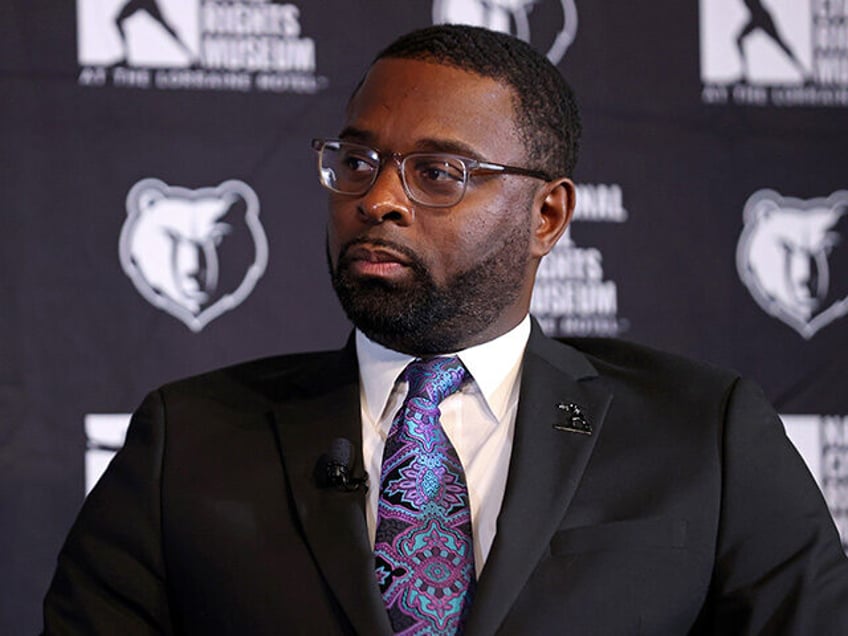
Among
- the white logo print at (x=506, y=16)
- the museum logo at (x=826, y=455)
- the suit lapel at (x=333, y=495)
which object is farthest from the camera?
the museum logo at (x=826, y=455)

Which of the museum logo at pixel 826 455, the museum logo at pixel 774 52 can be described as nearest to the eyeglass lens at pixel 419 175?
the museum logo at pixel 774 52

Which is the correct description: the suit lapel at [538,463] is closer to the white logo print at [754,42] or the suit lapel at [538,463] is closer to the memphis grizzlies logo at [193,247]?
the memphis grizzlies logo at [193,247]

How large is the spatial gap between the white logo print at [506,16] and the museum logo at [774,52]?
1.09 ft

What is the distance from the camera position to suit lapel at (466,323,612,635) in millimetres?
1908

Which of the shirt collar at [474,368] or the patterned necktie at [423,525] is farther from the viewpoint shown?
the shirt collar at [474,368]

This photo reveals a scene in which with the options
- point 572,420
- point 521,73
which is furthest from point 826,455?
Result: point 521,73

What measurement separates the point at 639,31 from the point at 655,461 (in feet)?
4.91

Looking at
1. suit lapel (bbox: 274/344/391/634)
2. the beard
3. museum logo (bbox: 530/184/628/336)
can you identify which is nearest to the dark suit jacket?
suit lapel (bbox: 274/344/391/634)

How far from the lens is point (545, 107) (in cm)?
225

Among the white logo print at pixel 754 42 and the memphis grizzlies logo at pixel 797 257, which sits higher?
the white logo print at pixel 754 42

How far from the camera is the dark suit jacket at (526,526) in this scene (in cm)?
194

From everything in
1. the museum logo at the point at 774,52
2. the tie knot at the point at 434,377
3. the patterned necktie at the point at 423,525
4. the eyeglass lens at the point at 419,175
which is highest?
the museum logo at the point at 774,52

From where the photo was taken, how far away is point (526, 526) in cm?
196

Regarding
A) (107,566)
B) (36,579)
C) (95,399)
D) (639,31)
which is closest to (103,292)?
(95,399)
